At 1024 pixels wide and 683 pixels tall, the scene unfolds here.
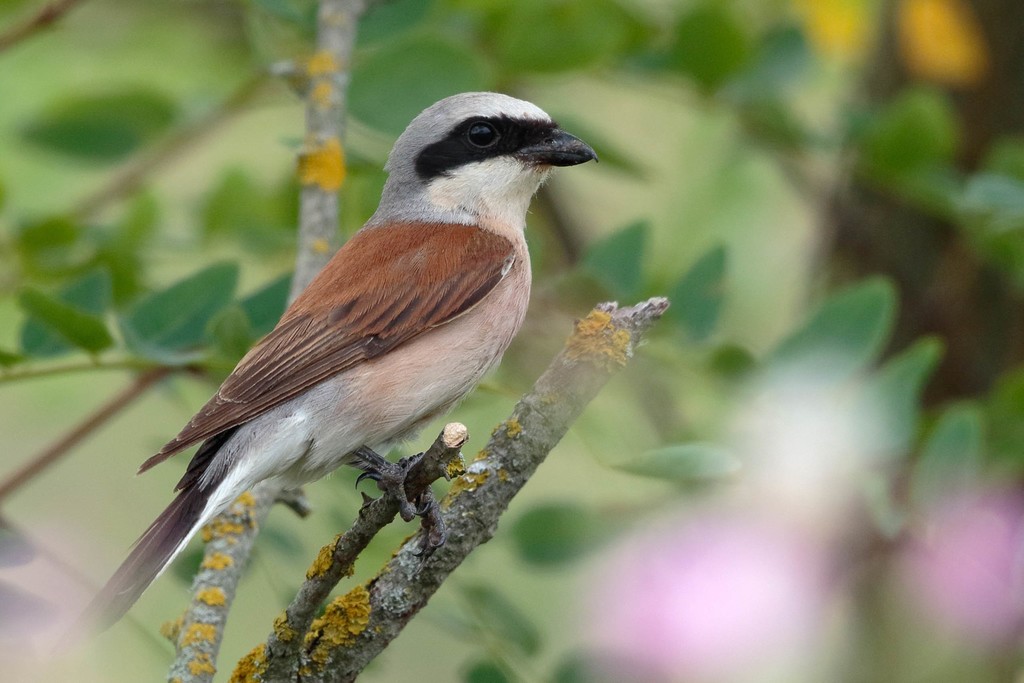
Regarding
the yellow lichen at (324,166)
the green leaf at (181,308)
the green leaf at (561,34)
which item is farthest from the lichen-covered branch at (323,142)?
the green leaf at (561,34)

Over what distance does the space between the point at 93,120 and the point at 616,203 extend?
3.21 meters

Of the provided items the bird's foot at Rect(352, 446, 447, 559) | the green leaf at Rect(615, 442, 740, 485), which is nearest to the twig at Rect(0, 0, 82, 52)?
the bird's foot at Rect(352, 446, 447, 559)

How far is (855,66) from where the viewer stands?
475cm

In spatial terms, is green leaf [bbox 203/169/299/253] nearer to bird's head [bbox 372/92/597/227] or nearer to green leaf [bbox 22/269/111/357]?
bird's head [bbox 372/92/597/227]

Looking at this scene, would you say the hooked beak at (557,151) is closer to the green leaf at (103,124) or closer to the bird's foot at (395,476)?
the bird's foot at (395,476)

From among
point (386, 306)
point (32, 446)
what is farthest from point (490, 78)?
point (32, 446)

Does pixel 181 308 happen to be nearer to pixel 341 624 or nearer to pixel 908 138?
pixel 341 624

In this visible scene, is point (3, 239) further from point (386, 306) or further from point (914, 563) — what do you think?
point (914, 563)

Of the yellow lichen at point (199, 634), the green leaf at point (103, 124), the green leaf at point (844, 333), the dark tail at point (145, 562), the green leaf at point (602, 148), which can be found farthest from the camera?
the green leaf at point (103, 124)

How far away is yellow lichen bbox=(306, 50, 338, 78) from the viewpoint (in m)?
3.03

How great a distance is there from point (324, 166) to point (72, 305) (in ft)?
2.28

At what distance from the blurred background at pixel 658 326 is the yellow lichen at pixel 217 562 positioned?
0.18 metres

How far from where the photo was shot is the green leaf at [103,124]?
3410 millimetres

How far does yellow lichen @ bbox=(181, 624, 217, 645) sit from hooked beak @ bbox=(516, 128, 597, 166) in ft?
4.52
